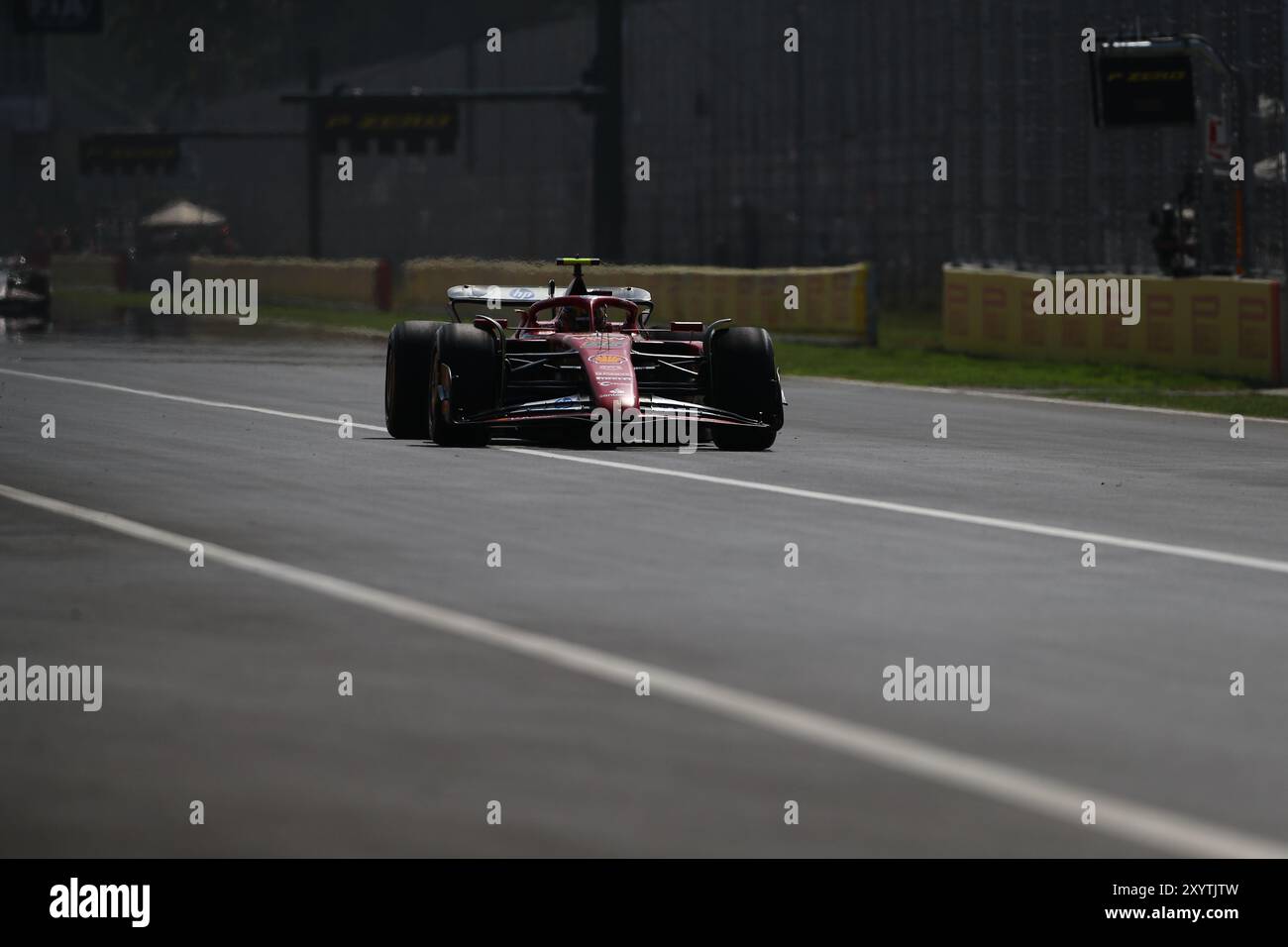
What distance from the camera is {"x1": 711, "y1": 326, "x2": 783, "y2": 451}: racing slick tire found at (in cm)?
1733

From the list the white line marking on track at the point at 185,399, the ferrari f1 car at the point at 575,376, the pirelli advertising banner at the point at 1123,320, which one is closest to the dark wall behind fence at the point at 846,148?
the pirelli advertising banner at the point at 1123,320

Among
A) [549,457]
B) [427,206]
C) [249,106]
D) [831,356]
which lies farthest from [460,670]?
[249,106]

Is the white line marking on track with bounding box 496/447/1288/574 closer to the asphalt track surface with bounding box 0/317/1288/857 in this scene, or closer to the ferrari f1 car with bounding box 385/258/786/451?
the asphalt track surface with bounding box 0/317/1288/857

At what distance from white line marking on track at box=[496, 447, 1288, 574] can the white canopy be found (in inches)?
3086

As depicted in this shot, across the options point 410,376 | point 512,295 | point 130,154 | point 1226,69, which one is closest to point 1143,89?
point 1226,69

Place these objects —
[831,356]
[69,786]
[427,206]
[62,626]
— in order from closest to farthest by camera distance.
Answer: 1. [69,786]
2. [62,626]
3. [831,356]
4. [427,206]

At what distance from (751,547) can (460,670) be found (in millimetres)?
3601

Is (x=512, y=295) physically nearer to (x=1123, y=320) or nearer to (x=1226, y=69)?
(x=1123, y=320)

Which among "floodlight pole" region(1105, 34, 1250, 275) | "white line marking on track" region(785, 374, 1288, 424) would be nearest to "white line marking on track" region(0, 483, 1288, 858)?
"white line marking on track" region(785, 374, 1288, 424)

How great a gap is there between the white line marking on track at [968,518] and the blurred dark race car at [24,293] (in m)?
32.9

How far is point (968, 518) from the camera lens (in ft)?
43.5

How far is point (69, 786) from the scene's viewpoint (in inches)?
270
